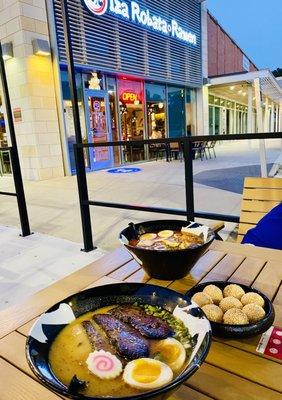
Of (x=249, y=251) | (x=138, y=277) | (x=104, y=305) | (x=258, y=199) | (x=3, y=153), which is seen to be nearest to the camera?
(x=104, y=305)

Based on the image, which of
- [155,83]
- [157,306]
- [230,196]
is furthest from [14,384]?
[155,83]

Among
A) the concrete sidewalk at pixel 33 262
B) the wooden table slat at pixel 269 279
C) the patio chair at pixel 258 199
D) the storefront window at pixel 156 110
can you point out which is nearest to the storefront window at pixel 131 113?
the storefront window at pixel 156 110

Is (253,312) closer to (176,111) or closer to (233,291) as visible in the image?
(233,291)

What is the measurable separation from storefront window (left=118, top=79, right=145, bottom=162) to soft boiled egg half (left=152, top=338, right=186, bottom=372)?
8.98m

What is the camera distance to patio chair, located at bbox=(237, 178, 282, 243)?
1965mm

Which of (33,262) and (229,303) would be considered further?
(33,262)

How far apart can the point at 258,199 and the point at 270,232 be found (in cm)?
50

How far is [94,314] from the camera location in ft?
2.27

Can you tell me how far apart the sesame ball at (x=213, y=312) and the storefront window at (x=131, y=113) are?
8.85 m

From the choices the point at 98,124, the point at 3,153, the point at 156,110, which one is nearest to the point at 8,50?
the point at 3,153

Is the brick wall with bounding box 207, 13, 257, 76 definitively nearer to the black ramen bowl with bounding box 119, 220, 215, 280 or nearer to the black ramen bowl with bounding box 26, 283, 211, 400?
the black ramen bowl with bounding box 119, 220, 215, 280

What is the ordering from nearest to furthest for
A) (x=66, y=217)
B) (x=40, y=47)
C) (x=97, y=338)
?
(x=97, y=338)
(x=66, y=217)
(x=40, y=47)

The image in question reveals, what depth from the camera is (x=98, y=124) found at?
846 cm

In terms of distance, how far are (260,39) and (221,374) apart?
5471 inches
